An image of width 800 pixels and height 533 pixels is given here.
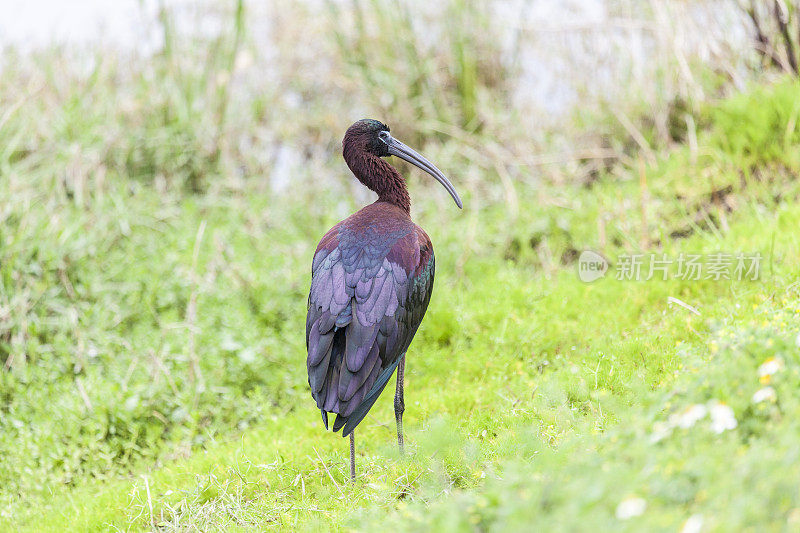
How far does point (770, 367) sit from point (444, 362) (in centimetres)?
289

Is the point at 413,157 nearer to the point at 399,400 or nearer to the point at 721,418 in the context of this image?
the point at 399,400

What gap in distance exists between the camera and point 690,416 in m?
2.25

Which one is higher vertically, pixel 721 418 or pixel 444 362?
pixel 721 418

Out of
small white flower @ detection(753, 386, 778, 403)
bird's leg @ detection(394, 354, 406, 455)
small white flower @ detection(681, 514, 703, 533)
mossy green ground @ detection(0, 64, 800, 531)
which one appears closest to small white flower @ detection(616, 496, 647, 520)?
mossy green ground @ detection(0, 64, 800, 531)

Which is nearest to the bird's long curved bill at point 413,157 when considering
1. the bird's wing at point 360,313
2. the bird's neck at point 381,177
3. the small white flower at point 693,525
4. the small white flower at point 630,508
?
the bird's neck at point 381,177

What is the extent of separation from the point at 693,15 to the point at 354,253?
5.16 m

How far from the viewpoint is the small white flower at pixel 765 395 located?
226 centimetres

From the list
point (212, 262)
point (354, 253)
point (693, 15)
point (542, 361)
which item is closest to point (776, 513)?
point (354, 253)

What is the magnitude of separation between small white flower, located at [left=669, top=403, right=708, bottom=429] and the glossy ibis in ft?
5.42

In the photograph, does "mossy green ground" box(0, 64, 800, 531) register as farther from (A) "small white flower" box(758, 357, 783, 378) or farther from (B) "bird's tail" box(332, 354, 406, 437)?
(B) "bird's tail" box(332, 354, 406, 437)

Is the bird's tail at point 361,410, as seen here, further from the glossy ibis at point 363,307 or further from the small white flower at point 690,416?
the small white flower at point 690,416

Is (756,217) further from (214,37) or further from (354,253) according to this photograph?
(214,37)

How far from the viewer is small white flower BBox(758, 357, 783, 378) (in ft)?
7.63

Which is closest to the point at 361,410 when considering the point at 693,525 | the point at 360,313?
the point at 360,313
